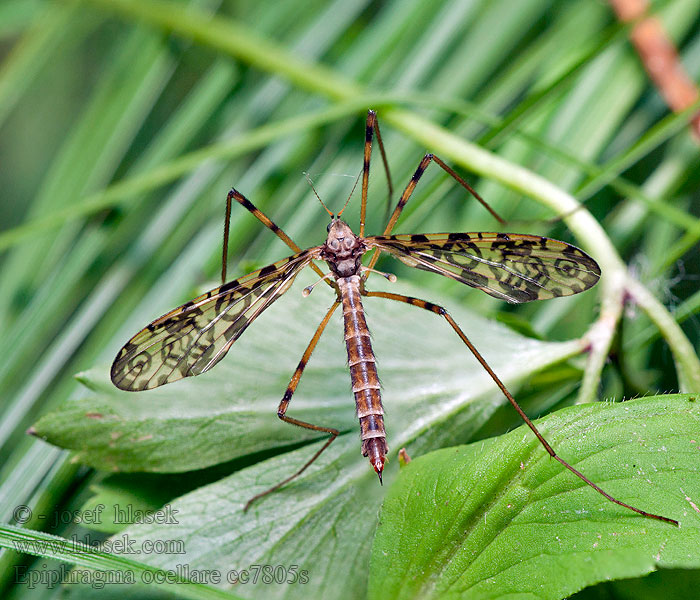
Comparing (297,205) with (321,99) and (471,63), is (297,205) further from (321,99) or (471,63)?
(471,63)


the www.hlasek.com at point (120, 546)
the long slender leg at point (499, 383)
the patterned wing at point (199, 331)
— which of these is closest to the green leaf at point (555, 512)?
the long slender leg at point (499, 383)

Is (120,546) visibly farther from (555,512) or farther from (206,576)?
(555,512)

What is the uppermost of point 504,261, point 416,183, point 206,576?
point 416,183

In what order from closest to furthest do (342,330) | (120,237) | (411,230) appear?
(342,330), (411,230), (120,237)

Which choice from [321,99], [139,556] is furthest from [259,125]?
[139,556]

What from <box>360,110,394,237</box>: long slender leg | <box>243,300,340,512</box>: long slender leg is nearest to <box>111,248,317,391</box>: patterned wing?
<box>243,300,340,512</box>: long slender leg

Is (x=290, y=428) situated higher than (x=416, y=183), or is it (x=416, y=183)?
(x=416, y=183)

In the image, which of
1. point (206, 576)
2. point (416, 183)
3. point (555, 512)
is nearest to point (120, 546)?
point (206, 576)
